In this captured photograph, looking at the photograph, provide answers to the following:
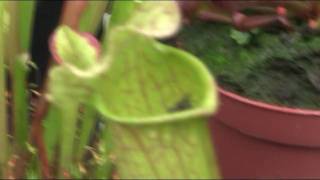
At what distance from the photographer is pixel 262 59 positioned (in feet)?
3.11

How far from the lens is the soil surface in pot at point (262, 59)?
905 millimetres

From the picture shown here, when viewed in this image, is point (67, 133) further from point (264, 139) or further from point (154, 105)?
point (264, 139)

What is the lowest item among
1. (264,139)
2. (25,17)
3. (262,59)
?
(264,139)

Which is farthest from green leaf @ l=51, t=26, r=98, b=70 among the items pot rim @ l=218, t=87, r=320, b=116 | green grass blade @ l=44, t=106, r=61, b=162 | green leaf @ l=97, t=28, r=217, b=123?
pot rim @ l=218, t=87, r=320, b=116

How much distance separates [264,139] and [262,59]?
14cm

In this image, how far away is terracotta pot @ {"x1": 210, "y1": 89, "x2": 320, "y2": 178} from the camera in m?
0.87

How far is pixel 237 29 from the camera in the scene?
3.21ft

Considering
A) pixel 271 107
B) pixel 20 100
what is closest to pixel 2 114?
pixel 20 100

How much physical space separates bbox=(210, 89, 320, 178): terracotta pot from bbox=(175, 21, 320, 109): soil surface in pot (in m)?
0.03

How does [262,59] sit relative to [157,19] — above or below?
below

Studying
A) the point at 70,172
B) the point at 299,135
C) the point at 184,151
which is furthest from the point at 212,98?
the point at 299,135

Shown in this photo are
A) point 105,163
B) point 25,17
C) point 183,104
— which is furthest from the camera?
point 105,163

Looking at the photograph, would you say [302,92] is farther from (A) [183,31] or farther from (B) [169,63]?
(B) [169,63]

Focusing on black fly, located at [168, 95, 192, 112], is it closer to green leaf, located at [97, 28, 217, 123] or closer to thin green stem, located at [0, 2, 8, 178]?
green leaf, located at [97, 28, 217, 123]
